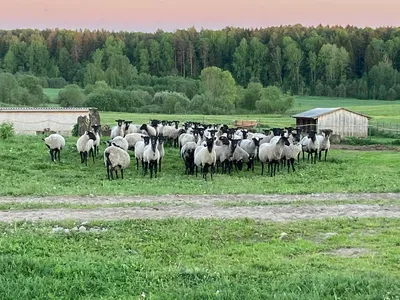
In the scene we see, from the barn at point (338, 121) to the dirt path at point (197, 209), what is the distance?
35.4 metres

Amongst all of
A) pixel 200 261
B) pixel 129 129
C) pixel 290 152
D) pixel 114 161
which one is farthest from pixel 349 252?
pixel 129 129

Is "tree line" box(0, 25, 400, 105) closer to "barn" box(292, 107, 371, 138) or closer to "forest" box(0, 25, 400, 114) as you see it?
"forest" box(0, 25, 400, 114)

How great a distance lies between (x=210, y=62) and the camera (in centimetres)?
15088

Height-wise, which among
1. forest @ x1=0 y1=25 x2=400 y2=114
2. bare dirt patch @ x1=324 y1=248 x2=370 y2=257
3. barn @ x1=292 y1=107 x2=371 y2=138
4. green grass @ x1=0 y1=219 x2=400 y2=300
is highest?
forest @ x1=0 y1=25 x2=400 y2=114

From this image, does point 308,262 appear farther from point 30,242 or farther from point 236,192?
point 236,192

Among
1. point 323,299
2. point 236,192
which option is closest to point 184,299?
point 323,299

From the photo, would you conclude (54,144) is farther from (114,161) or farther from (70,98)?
(70,98)

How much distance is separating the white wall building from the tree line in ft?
245

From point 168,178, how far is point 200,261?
1526 cm

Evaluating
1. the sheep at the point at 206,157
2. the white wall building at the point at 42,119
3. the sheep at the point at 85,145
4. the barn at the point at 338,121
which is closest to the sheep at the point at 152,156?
the sheep at the point at 206,157

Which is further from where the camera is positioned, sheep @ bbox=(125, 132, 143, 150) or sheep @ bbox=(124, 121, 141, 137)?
sheep @ bbox=(124, 121, 141, 137)

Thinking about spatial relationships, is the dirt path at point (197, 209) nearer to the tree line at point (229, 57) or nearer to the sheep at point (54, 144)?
the sheep at point (54, 144)

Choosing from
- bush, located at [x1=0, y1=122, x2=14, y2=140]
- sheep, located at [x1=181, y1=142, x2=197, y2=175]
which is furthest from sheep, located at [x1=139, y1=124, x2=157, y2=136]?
sheep, located at [x1=181, y1=142, x2=197, y2=175]

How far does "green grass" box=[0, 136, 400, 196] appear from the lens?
22.0 m
